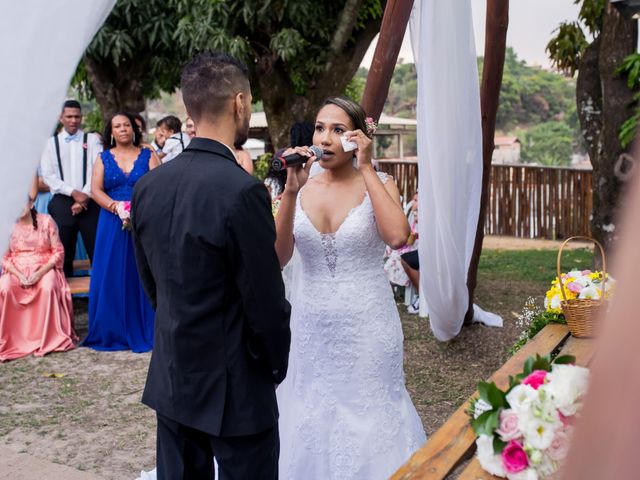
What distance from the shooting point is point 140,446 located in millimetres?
4789

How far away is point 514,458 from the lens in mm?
2207

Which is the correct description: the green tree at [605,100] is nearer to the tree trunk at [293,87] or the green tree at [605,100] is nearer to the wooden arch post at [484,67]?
the wooden arch post at [484,67]

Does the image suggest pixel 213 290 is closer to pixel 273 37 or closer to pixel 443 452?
pixel 443 452

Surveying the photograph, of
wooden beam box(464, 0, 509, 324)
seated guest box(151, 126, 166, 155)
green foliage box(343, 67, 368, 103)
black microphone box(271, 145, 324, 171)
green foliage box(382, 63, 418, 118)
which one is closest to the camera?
black microphone box(271, 145, 324, 171)

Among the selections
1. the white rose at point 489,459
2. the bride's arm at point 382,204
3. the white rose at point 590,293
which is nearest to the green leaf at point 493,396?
the white rose at point 489,459

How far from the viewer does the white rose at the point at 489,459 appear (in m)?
2.26

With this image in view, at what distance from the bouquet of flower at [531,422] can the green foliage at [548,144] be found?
50.1m

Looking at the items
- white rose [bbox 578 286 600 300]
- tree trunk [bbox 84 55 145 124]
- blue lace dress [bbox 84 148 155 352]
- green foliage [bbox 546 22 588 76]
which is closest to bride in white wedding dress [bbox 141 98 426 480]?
white rose [bbox 578 286 600 300]

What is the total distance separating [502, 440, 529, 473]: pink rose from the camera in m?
2.19

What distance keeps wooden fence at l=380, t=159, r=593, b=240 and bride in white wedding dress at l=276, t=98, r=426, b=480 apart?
13.4 m

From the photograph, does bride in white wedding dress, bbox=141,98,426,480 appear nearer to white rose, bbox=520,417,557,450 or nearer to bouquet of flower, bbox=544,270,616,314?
bouquet of flower, bbox=544,270,616,314

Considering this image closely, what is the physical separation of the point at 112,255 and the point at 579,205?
40.1 ft

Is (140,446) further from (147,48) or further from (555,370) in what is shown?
(147,48)

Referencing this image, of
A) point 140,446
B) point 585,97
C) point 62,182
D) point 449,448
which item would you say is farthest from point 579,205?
point 449,448
